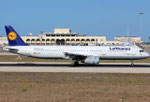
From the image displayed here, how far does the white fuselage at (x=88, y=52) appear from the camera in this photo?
40594 mm

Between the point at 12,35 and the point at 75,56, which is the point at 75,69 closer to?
the point at 75,56

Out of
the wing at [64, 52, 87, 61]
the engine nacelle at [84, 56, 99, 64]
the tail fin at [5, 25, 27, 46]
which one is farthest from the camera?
the tail fin at [5, 25, 27, 46]

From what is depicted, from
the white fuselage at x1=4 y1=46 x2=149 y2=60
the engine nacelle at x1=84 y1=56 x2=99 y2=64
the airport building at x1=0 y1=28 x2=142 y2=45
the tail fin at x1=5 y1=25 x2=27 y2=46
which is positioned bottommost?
the engine nacelle at x1=84 y1=56 x2=99 y2=64

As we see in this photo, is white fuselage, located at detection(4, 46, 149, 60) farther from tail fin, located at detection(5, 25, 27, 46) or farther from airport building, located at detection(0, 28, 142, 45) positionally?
airport building, located at detection(0, 28, 142, 45)

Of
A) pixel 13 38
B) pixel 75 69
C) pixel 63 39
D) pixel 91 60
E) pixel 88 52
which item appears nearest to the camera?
pixel 75 69

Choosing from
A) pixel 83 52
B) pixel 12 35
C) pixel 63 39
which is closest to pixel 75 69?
pixel 83 52

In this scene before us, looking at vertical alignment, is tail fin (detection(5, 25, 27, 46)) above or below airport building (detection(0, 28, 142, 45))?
below

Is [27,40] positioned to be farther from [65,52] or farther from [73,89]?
[73,89]

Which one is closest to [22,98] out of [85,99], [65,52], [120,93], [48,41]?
[85,99]

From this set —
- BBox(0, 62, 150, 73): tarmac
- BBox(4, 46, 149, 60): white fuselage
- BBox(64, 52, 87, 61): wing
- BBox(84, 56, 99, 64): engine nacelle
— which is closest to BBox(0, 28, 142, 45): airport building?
BBox(4, 46, 149, 60): white fuselage

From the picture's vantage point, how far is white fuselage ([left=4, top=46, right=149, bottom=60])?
133ft

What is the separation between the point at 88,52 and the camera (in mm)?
41219

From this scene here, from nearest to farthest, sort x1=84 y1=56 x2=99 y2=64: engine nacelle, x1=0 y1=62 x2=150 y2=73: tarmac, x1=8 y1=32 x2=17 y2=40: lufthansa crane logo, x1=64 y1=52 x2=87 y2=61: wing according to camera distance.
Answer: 1. x1=0 y1=62 x2=150 y2=73: tarmac
2. x1=84 y1=56 x2=99 y2=64: engine nacelle
3. x1=64 y1=52 x2=87 y2=61: wing
4. x1=8 y1=32 x2=17 y2=40: lufthansa crane logo

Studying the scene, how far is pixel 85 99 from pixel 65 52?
83.7ft
